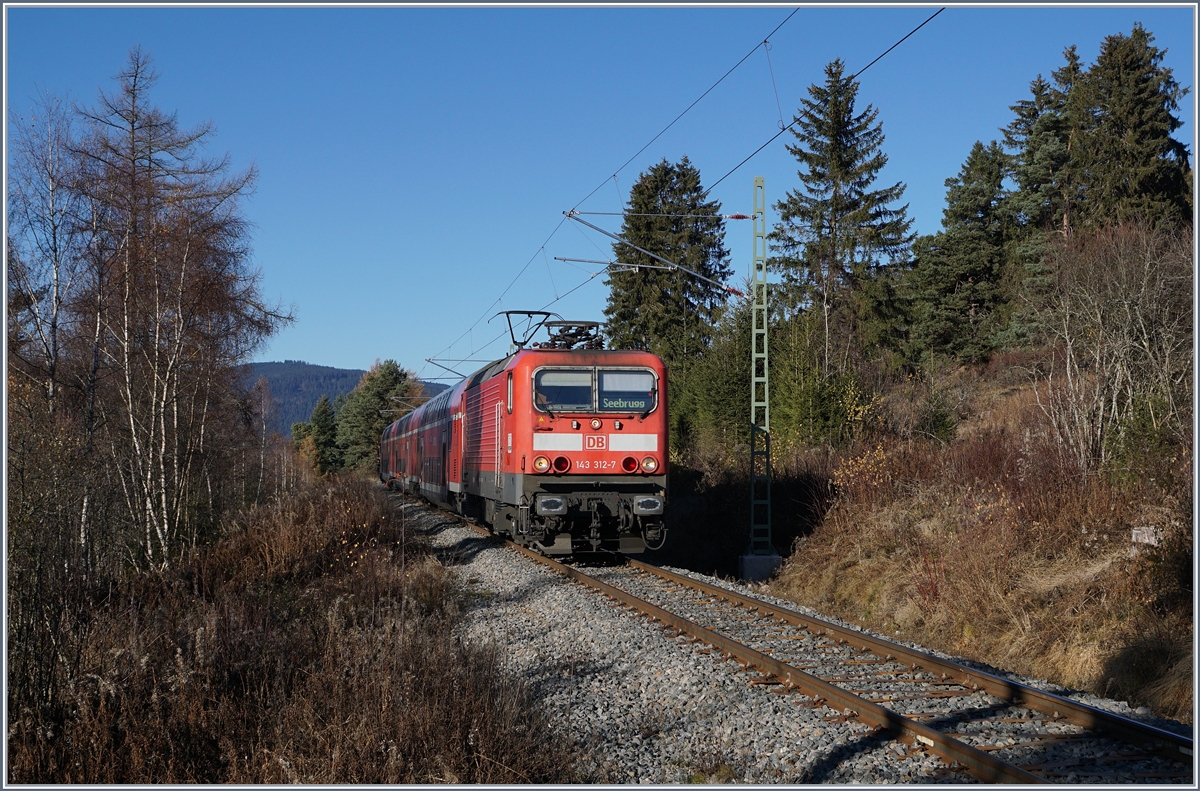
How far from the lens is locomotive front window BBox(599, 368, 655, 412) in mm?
13414

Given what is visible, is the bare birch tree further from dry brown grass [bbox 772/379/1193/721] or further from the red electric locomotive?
the red electric locomotive

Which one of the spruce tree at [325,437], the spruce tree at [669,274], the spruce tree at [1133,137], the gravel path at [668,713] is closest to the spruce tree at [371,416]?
the spruce tree at [325,437]

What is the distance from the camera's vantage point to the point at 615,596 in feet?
36.6

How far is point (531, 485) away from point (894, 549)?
201 inches

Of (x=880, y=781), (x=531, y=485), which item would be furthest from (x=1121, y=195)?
(x=880, y=781)

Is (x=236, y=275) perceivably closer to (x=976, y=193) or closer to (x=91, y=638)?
(x=91, y=638)

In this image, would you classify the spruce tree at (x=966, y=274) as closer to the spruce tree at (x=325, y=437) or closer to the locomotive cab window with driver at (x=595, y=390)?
the locomotive cab window with driver at (x=595, y=390)

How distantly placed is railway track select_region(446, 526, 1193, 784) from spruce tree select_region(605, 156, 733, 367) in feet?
96.9

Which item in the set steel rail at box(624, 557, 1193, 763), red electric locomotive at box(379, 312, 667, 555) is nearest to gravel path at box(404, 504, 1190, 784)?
steel rail at box(624, 557, 1193, 763)

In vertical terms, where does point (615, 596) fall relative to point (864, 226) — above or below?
below

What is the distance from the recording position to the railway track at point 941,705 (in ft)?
16.9

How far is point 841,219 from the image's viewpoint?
35531 mm

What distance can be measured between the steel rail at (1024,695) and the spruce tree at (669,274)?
2942 cm

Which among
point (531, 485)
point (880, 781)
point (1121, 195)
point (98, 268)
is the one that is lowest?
point (880, 781)
